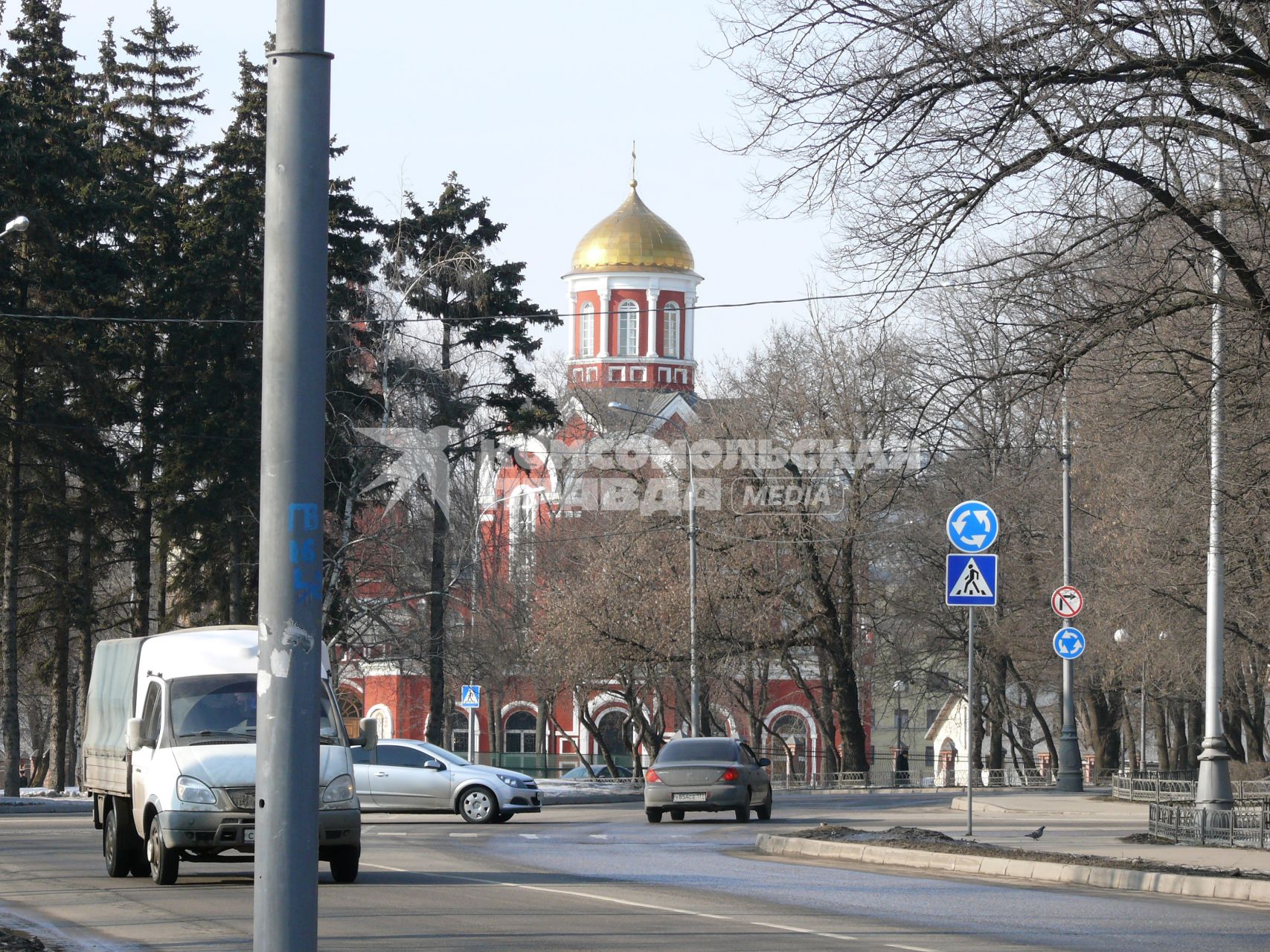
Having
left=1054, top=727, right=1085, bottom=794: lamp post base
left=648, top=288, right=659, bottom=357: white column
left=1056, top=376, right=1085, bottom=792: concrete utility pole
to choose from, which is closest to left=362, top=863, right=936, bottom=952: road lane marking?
left=1056, top=376, right=1085, bottom=792: concrete utility pole

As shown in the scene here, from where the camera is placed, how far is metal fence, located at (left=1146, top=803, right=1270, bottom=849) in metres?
17.8

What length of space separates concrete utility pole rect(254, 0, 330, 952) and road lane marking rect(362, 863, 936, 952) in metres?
6.34

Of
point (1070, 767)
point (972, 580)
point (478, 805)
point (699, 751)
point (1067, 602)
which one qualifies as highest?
point (1067, 602)

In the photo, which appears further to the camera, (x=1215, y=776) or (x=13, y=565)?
(x=13, y=565)

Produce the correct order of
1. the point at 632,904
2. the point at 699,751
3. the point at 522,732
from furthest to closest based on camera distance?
1. the point at 522,732
2. the point at 699,751
3. the point at 632,904

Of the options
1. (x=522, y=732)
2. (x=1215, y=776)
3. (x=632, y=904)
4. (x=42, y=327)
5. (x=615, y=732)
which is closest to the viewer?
(x=632, y=904)

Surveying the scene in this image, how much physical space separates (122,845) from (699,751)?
1286 cm

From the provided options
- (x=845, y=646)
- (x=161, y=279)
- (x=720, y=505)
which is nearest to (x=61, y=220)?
(x=161, y=279)

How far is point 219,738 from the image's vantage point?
15.2m

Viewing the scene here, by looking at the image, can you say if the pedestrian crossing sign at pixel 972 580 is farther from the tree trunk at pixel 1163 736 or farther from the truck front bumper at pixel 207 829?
the tree trunk at pixel 1163 736

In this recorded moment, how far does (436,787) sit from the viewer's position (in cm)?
2655

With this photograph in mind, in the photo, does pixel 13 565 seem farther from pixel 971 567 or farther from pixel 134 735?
pixel 971 567

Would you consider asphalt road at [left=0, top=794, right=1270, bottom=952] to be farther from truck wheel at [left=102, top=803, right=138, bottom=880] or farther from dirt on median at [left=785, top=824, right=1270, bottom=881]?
dirt on median at [left=785, top=824, right=1270, bottom=881]

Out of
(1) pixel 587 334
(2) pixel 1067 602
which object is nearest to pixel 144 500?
(2) pixel 1067 602
